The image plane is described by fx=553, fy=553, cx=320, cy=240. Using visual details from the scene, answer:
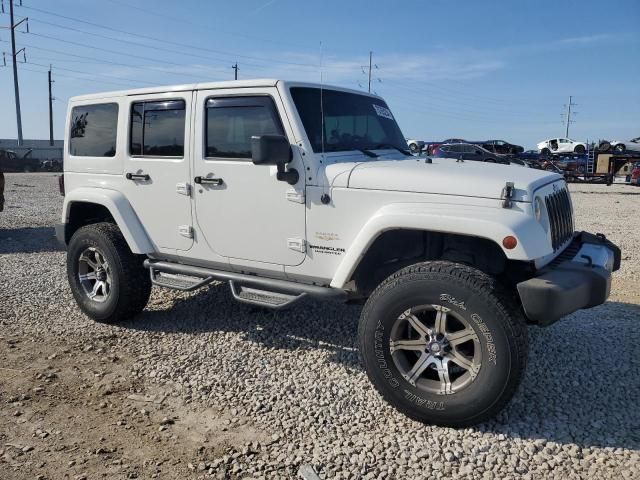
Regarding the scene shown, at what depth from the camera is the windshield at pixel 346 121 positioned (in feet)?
13.5

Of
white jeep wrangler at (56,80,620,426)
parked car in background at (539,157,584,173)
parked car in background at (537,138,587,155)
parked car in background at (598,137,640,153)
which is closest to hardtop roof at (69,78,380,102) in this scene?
white jeep wrangler at (56,80,620,426)

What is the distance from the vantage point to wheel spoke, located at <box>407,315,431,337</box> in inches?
135

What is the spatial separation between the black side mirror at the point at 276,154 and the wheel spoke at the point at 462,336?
152 cm

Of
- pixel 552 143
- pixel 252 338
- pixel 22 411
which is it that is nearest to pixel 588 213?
pixel 252 338

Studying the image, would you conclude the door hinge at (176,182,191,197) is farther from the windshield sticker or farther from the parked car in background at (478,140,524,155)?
the parked car in background at (478,140,524,155)

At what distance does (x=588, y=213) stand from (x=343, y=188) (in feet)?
40.2

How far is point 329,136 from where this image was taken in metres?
4.19

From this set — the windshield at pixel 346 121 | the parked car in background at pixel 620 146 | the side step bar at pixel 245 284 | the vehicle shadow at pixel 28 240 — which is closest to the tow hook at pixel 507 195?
the side step bar at pixel 245 284

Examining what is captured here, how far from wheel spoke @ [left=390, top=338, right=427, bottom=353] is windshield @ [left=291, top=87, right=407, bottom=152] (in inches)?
58.4

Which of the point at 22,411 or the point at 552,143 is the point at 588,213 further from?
the point at 552,143

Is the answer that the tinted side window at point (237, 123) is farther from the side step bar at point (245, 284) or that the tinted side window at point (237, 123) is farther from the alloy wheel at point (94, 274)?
the alloy wheel at point (94, 274)

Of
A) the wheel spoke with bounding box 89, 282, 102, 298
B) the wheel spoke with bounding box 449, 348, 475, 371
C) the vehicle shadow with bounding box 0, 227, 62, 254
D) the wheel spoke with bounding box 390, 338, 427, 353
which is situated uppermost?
the wheel spoke with bounding box 390, 338, 427, 353

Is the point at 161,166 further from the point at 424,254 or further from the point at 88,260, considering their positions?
the point at 424,254

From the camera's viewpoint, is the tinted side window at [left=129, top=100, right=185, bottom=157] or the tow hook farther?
the tinted side window at [left=129, top=100, right=185, bottom=157]
